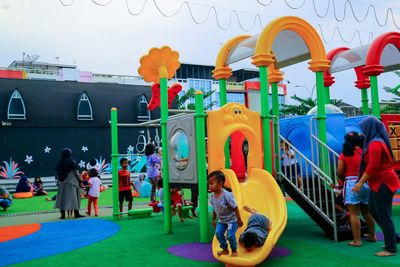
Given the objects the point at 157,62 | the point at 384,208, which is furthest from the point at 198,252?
the point at 157,62

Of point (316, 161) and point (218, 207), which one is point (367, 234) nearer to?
point (316, 161)

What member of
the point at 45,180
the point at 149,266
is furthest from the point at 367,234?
the point at 45,180

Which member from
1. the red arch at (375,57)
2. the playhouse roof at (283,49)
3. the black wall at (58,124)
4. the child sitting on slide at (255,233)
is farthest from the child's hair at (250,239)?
the black wall at (58,124)

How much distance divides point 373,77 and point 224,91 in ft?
12.0

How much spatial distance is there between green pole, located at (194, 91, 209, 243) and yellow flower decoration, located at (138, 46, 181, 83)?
6.20 feet

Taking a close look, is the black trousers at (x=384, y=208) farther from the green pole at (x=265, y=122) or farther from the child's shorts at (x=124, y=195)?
the child's shorts at (x=124, y=195)

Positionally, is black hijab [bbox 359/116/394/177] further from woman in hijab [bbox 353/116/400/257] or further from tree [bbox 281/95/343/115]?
tree [bbox 281/95/343/115]

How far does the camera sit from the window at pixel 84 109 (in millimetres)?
26441

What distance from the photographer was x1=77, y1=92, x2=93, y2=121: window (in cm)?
2644

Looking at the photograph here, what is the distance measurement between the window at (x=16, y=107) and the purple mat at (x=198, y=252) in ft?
67.3

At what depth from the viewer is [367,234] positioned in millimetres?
7023

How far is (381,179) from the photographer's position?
5.46m

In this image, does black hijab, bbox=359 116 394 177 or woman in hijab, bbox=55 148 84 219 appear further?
woman in hijab, bbox=55 148 84 219

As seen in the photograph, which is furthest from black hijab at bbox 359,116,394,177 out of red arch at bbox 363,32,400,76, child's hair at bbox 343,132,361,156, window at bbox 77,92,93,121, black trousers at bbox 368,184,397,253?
window at bbox 77,92,93,121
